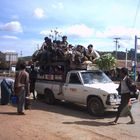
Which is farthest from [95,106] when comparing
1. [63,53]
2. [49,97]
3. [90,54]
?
[49,97]

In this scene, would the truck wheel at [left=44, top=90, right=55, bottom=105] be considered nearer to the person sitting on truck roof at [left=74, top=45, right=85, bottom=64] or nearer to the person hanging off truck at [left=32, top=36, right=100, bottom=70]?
the person hanging off truck at [left=32, top=36, right=100, bottom=70]

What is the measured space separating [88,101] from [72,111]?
1161 mm

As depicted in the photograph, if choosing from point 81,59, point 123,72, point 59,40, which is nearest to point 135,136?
point 123,72

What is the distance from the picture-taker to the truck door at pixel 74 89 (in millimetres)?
15750

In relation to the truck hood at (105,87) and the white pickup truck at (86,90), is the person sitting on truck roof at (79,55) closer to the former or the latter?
the white pickup truck at (86,90)

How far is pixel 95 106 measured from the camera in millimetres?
14812

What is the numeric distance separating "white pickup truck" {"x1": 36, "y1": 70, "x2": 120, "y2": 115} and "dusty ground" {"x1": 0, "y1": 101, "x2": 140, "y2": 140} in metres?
0.49

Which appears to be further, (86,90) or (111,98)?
(86,90)

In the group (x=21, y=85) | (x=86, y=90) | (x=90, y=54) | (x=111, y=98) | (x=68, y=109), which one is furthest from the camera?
(x=90, y=54)

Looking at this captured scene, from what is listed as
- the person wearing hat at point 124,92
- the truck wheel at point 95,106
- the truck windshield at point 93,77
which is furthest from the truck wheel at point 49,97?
the person wearing hat at point 124,92

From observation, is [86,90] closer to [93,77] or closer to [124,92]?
[93,77]

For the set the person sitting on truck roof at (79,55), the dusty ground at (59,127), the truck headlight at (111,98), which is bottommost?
the dusty ground at (59,127)

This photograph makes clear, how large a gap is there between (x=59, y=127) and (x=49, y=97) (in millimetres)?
6581

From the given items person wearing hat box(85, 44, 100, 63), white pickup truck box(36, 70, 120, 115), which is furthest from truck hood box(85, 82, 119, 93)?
person wearing hat box(85, 44, 100, 63)
